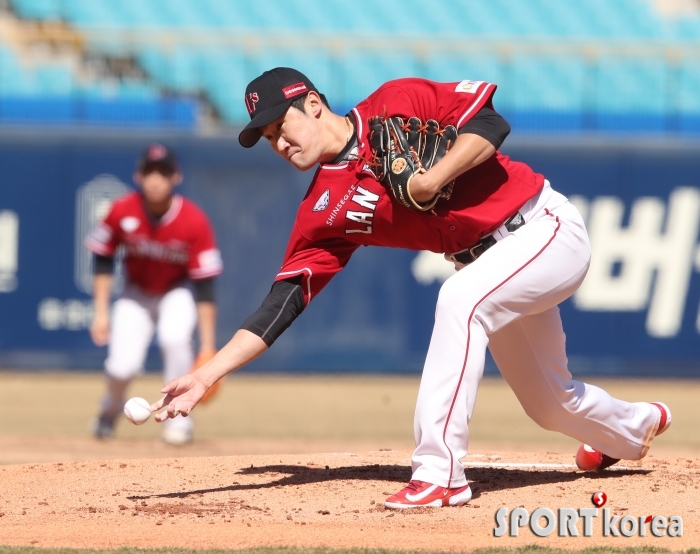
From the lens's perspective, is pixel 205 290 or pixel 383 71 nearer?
pixel 205 290

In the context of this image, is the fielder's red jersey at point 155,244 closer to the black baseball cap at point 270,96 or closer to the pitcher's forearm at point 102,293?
the pitcher's forearm at point 102,293

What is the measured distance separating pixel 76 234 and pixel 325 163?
28.5ft

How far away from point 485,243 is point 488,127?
52 centimetres

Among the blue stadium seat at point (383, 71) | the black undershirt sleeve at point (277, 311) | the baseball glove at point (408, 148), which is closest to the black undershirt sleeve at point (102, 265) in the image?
the black undershirt sleeve at point (277, 311)

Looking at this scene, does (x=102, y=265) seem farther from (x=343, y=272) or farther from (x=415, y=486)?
(x=415, y=486)

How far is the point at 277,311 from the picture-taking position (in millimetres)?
4562

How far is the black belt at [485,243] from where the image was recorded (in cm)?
449

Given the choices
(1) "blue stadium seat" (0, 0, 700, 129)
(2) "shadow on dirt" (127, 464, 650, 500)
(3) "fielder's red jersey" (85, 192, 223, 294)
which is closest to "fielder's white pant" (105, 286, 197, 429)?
(3) "fielder's red jersey" (85, 192, 223, 294)

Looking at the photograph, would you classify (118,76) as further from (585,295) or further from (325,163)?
(325,163)

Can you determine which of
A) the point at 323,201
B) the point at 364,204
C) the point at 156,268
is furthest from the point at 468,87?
the point at 156,268

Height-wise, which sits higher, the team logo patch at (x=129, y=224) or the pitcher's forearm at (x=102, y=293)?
the team logo patch at (x=129, y=224)

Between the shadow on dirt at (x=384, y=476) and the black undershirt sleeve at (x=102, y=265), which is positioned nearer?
the shadow on dirt at (x=384, y=476)

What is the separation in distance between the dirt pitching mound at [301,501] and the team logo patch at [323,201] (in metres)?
1.21

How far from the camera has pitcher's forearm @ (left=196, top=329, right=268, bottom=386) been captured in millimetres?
4336
